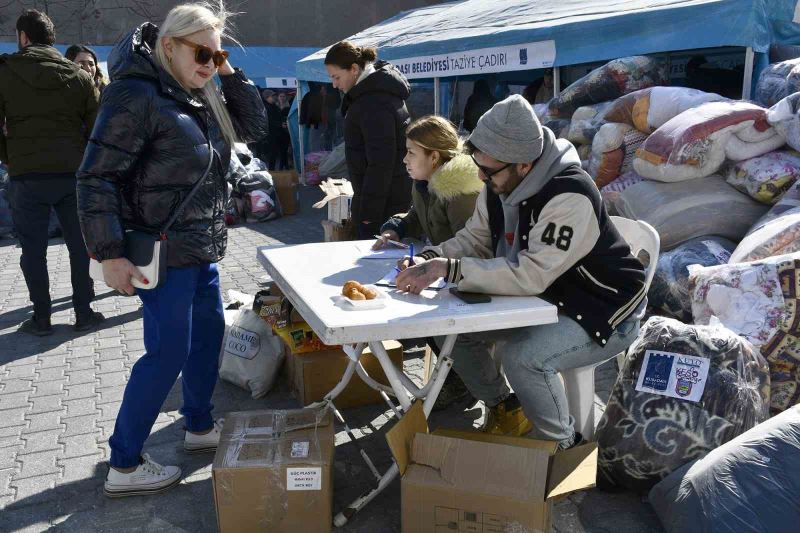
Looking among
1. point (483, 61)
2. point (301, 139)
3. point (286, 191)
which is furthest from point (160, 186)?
point (301, 139)

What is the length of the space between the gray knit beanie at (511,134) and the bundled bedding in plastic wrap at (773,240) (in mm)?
1663

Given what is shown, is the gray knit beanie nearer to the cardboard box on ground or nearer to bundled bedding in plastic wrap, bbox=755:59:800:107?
the cardboard box on ground

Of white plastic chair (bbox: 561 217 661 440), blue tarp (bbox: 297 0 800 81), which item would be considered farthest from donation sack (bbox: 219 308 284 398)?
blue tarp (bbox: 297 0 800 81)

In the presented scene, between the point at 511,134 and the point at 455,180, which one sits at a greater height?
the point at 511,134

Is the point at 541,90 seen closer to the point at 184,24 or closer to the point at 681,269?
the point at 681,269

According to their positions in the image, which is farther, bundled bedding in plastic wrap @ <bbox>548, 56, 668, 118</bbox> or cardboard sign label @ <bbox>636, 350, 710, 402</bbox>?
bundled bedding in plastic wrap @ <bbox>548, 56, 668, 118</bbox>

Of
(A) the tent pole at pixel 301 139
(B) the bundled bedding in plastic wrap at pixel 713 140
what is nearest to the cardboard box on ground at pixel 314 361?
(B) the bundled bedding in plastic wrap at pixel 713 140

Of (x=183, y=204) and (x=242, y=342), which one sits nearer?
(x=183, y=204)

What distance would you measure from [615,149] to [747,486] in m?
3.21

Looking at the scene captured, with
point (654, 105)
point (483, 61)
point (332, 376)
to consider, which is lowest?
point (332, 376)

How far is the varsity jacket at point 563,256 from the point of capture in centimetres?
227

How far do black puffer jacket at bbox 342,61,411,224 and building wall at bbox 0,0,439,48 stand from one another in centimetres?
1346

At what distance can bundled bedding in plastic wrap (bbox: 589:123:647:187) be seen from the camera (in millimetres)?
4926

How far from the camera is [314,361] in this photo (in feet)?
10.7
